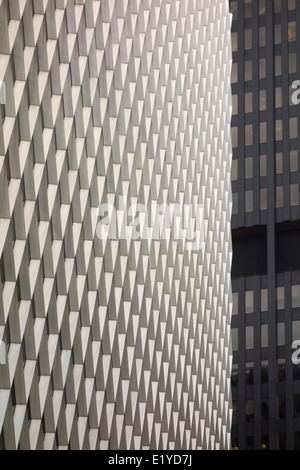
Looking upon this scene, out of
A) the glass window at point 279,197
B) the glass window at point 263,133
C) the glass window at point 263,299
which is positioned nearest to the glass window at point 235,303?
the glass window at point 263,299

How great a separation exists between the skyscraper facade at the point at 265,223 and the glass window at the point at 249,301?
0.14m

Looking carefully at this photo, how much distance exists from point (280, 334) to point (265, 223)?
16.9 meters

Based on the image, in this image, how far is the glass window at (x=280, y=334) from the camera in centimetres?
14912

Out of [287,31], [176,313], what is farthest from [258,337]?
[176,313]

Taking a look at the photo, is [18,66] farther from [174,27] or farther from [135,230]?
[174,27]

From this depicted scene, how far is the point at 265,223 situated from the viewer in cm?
15575

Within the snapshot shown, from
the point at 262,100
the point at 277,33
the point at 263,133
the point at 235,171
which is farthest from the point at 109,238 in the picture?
the point at 277,33

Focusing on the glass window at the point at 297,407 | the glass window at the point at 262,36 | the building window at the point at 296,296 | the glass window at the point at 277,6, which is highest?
the glass window at the point at 277,6

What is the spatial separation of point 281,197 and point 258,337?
69.5 ft

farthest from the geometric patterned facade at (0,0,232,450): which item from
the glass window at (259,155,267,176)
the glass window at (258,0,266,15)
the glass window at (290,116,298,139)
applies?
the glass window at (258,0,266,15)

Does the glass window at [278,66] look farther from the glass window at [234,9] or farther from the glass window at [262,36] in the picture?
the glass window at [234,9]

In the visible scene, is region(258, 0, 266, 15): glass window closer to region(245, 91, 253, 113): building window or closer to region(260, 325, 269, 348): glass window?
region(245, 91, 253, 113): building window

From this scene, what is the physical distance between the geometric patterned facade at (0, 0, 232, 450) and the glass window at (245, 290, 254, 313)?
5672cm

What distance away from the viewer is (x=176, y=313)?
80.0m
